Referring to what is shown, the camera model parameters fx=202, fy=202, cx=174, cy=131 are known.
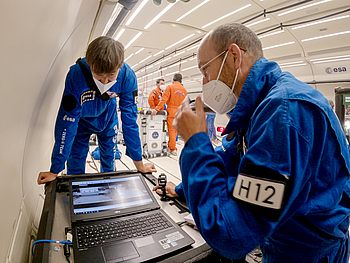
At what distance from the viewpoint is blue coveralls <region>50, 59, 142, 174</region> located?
1366mm

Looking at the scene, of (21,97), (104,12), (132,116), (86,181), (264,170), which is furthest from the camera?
(104,12)

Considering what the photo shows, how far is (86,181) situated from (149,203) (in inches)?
13.5

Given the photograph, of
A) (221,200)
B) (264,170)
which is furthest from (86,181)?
(264,170)

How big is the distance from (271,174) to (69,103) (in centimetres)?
133

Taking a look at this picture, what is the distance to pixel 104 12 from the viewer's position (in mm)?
2369

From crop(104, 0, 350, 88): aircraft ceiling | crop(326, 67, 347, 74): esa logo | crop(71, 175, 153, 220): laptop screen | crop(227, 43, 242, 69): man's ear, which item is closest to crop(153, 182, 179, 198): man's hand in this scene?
crop(71, 175, 153, 220): laptop screen

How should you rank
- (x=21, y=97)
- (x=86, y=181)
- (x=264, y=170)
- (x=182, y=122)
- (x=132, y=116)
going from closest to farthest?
(x=264, y=170), (x=182, y=122), (x=21, y=97), (x=86, y=181), (x=132, y=116)

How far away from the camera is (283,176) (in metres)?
0.47

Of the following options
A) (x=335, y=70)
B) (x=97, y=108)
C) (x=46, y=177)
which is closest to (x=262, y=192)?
(x=46, y=177)

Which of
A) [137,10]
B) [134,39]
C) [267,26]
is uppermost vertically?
[134,39]

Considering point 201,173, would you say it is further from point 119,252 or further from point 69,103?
point 69,103

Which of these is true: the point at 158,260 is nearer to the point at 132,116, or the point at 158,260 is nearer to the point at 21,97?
the point at 21,97

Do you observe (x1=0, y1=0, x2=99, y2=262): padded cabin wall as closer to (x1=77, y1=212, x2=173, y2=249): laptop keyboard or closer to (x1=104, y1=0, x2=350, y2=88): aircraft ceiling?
(x1=77, y1=212, x2=173, y2=249): laptop keyboard

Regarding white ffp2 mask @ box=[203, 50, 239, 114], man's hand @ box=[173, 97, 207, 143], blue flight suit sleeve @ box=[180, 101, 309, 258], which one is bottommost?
blue flight suit sleeve @ box=[180, 101, 309, 258]
